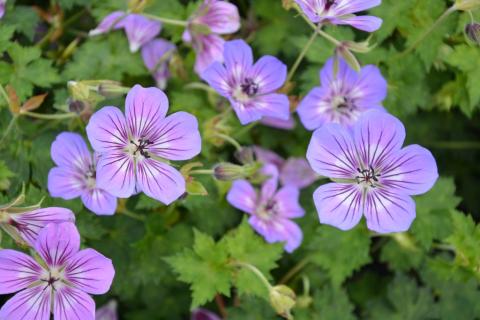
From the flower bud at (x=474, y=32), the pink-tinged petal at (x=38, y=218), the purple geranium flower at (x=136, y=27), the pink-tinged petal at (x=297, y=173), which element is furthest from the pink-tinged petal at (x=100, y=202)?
the flower bud at (x=474, y=32)

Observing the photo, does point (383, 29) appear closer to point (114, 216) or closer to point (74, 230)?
point (114, 216)

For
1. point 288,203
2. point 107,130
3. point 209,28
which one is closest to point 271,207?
point 288,203

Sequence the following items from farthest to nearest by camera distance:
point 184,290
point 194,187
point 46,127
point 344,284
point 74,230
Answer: point 344,284 → point 184,290 → point 46,127 → point 194,187 → point 74,230

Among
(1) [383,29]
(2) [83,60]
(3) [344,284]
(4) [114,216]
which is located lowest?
(3) [344,284]


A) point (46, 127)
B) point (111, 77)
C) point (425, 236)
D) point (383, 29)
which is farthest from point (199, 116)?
point (425, 236)

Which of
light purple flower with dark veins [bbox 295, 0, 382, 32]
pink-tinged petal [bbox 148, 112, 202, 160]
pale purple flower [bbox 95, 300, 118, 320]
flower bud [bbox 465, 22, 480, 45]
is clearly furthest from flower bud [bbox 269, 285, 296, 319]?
flower bud [bbox 465, 22, 480, 45]

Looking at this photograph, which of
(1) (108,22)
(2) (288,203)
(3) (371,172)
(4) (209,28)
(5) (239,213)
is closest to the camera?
(3) (371,172)

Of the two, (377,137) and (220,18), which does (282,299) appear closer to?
(377,137)
